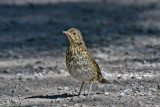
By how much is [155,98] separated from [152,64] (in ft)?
8.61

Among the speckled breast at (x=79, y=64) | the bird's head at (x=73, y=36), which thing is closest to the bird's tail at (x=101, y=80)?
the speckled breast at (x=79, y=64)

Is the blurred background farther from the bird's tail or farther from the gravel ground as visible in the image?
the bird's tail

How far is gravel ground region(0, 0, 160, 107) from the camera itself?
702 centimetres

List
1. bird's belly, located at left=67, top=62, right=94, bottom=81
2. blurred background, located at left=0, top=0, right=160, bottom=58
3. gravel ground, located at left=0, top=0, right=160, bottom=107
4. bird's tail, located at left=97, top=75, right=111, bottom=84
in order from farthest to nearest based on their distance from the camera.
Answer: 1. blurred background, located at left=0, top=0, right=160, bottom=58
2. bird's tail, located at left=97, top=75, right=111, bottom=84
3. gravel ground, located at left=0, top=0, right=160, bottom=107
4. bird's belly, located at left=67, top=62, right=94, bottom=81

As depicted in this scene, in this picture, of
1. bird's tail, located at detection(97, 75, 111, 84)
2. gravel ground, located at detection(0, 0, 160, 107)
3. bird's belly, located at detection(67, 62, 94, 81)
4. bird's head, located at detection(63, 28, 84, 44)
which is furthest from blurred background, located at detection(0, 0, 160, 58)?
bird's belly, located at detection(67, 62, 94, 81)

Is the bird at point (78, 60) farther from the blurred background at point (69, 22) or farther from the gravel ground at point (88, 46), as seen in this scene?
the blurred background at point (69, 22)

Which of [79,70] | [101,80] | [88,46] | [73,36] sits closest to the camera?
[79,70]

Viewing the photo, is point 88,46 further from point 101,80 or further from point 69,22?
point 101,80

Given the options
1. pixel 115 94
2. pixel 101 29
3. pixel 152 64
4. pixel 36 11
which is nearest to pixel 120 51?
pixel 152 64

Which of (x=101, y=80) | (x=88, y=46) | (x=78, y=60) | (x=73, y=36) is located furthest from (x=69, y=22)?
(x=78, y=60)

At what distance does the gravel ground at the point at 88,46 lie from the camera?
7.02 meters

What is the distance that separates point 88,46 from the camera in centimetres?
1157

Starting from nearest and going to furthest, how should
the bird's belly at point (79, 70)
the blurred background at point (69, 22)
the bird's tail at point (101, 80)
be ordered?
the bird's belly at point (79, 70) → the bird's tail at point (101, 80) → the blurred background at point (69, 22)

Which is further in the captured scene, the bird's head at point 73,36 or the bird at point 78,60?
the bird's head at point 73,36
